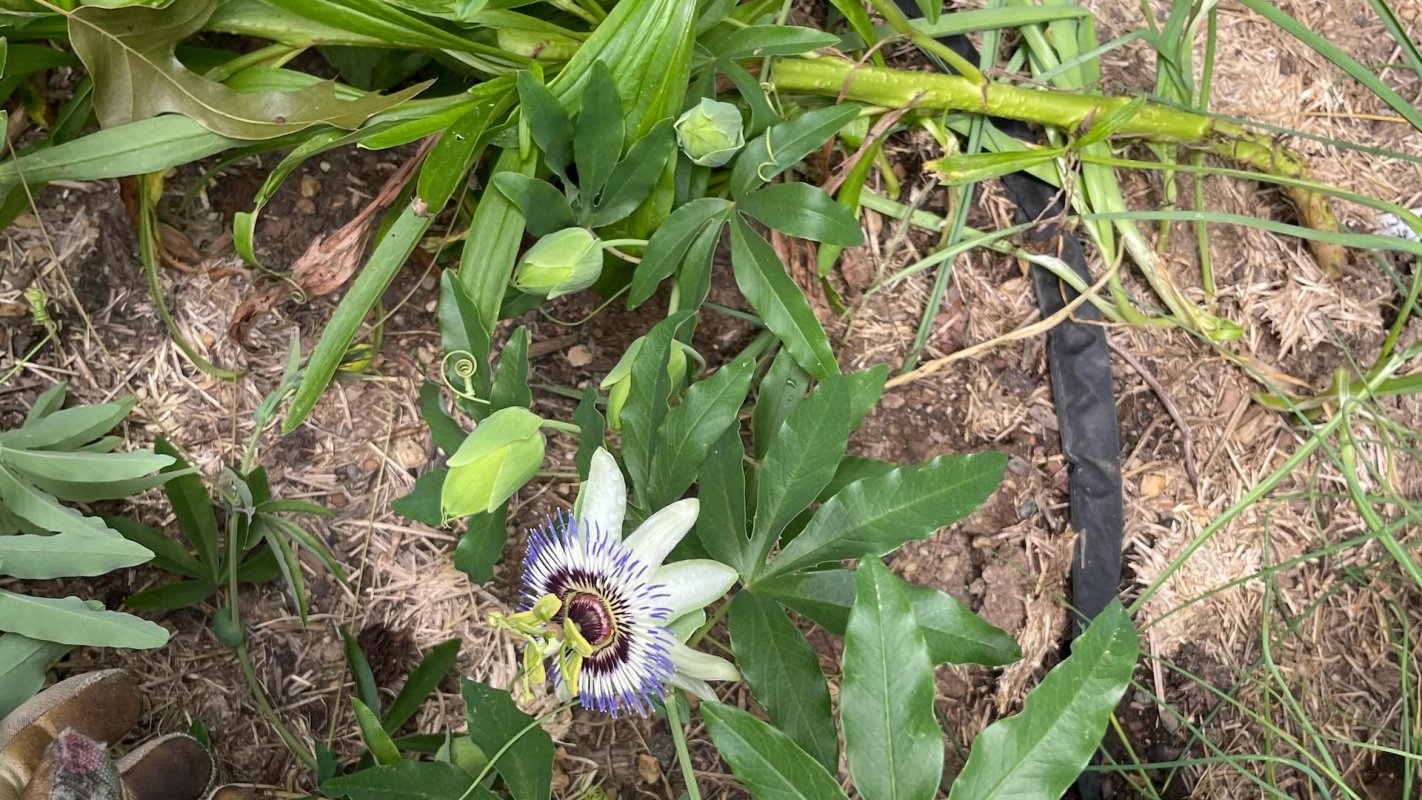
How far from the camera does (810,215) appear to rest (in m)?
1.07

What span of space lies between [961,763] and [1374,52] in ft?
4.15

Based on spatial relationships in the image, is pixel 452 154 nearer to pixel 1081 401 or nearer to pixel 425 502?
pixel 425 502

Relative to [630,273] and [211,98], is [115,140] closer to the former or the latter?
[211,98]

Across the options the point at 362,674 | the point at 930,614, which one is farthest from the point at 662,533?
the point at 362,674

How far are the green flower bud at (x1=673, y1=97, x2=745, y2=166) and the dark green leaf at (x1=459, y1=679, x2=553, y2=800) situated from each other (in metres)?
0.59

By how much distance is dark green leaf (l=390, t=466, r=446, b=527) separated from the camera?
1.03 metres

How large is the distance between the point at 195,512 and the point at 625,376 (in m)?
0.58

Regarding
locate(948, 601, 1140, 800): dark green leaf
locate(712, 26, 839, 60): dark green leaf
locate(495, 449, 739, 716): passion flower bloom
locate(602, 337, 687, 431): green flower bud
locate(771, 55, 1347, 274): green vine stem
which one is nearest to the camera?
locate(948, 601, 1140, 800): dark green leaf

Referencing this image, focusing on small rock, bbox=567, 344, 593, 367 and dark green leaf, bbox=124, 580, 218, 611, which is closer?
dark green leaf, bbox=124, 580, 218, 611

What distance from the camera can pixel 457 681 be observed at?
1261 mm

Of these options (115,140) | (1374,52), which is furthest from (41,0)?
(1374,52)

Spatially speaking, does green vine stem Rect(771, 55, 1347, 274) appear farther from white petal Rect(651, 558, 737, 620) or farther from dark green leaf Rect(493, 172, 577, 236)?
white petal Rect(651, 558, 737, 620)

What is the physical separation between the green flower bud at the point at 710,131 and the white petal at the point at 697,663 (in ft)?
1.71

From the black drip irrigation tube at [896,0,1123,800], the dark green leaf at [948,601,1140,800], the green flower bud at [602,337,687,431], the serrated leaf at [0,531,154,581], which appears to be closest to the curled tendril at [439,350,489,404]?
the green flower bud at [602,337,687,431]
